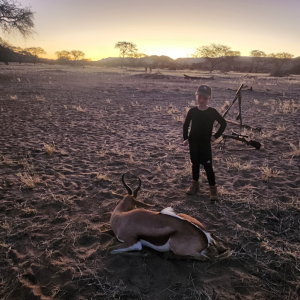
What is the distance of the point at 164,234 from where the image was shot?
8.16 ft

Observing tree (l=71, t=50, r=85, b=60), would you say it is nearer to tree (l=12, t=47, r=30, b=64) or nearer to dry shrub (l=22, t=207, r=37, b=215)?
tree (l=12, t=47, r=30, b=64)

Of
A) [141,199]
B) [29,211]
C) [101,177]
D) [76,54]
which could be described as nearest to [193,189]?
[141,199]

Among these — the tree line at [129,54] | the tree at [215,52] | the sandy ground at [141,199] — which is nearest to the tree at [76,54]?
the tree line at [129,54]

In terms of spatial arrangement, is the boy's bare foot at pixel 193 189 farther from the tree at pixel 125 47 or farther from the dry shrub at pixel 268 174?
the tree at pixel 125 47

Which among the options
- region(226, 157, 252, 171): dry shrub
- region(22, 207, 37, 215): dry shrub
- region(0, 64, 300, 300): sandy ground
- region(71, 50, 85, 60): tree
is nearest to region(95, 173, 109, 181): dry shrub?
region(0, 64, 300, 300): sandy ground

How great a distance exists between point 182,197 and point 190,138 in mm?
1109

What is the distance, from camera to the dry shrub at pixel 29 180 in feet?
13.7

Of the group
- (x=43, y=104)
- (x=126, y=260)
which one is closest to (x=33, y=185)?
(x=126, y=260)

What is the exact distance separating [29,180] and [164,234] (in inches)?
121

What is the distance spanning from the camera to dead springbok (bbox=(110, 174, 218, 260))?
8.03ft

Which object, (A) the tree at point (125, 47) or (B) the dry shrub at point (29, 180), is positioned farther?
(A) the tree at point (125, 47)

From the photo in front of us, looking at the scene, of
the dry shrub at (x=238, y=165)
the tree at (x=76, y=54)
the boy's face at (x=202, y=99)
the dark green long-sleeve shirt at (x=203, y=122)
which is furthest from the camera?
the tree at (x=76, y=54)

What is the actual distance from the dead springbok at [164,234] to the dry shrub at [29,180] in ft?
7.58

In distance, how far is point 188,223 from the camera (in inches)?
97.4
